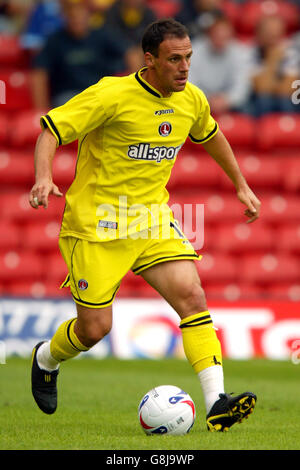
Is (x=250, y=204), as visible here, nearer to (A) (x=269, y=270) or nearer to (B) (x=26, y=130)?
(A) (x=269, y=270)

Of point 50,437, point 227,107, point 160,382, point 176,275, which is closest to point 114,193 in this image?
point 176,275

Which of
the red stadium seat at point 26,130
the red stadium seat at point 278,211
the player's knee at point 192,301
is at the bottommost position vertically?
Result: the player's knee at point 192,301

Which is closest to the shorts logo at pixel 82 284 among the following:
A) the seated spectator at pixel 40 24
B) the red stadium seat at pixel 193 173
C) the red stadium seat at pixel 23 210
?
the red stadium seat at pixel 23 210

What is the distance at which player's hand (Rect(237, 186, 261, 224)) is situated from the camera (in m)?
5.87

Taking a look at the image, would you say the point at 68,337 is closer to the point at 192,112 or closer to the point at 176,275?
the point at 176,275

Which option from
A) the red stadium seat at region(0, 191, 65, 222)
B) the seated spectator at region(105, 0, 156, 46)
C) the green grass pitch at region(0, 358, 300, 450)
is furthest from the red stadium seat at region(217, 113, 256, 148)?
the green grass pitch at region(0, 358, 300, 450)

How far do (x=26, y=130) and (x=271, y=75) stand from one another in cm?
334

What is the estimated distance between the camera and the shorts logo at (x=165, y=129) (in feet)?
18.5

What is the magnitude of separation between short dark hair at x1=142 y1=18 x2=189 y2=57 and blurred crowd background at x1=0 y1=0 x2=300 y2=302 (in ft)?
20.8

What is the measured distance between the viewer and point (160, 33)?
548 cm

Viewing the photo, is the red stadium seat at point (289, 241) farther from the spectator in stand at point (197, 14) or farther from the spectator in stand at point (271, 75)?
the spectator in stand at point (197, 14)

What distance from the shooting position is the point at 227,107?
12703 mm

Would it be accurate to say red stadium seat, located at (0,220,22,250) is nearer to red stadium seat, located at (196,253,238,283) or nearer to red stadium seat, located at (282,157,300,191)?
red stadium seat, located at (196,253,238,283)

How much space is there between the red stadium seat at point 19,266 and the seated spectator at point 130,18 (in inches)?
127
